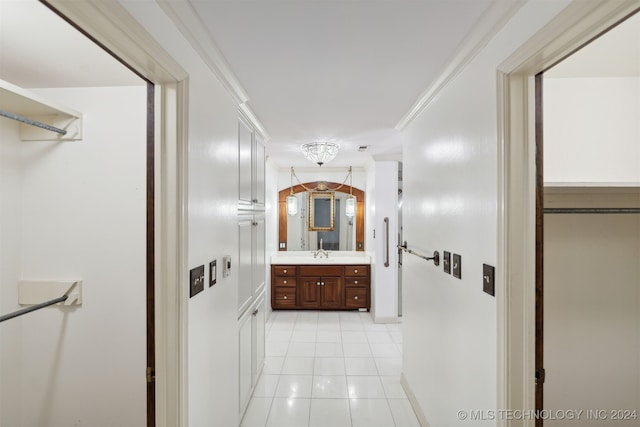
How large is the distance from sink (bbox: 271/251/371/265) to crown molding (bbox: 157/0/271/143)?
2.95 metres

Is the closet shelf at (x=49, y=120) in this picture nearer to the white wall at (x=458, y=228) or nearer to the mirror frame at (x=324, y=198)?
the white wall at (x=458, y=228)

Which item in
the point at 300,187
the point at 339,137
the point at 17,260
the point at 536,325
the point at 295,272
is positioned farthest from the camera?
the point at 300,187

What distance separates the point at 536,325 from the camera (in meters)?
1.13

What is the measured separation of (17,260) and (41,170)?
47 centimetres

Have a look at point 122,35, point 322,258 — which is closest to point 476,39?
point 122,35

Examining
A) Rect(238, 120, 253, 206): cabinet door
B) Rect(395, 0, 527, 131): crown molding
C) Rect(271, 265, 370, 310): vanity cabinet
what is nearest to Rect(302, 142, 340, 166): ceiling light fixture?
Rect(238, 120, 253, 206): cabinet door

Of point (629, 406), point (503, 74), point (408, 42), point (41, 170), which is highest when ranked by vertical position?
point (408, 42)

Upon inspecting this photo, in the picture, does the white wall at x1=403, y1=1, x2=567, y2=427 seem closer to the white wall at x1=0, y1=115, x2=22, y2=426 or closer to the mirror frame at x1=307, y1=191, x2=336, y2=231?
the white wall at x1=0, y1=115, x2=22, y2=426

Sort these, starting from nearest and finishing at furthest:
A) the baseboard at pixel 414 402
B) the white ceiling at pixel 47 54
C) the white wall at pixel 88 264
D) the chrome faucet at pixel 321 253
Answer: the white ceiling at pixel 47 54 < the white wall at pixel 88 264 < the baseboard at pixel 414 402 < the chrome faucet at pixel 321 253

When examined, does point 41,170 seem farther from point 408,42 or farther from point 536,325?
point 536,325

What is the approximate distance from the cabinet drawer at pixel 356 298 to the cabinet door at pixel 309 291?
0.45m

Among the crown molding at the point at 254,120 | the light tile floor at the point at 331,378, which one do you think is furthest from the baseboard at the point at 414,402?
the crown molding at the point at 254,120

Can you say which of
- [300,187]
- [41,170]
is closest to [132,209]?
[41,170]

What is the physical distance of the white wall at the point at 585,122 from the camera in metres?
1.42
